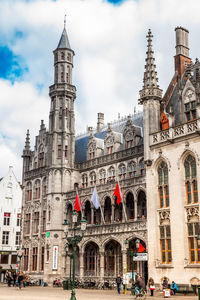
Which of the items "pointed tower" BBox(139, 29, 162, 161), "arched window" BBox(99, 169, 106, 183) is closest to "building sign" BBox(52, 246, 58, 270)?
"arched window" BBox(99, 169, 106, 183)

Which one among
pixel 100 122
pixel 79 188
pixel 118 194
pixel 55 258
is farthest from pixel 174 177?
pixel 100 122

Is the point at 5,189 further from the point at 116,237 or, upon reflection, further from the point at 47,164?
the point at 116,237

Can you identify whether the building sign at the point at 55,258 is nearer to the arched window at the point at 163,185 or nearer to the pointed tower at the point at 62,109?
the pointed tower at the point at 62,109

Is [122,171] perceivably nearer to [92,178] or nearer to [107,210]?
[107,210]

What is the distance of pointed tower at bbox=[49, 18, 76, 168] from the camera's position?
5091cm

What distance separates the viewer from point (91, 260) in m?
44.8

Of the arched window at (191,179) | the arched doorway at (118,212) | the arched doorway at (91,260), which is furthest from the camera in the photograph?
the arched doorway at (118,212)

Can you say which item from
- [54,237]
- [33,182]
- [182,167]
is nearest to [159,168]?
[182,167]

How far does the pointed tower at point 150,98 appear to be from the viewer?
38094mm

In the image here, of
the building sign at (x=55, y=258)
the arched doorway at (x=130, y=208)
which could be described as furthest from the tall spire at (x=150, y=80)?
the building sign at (x=55, y=258)

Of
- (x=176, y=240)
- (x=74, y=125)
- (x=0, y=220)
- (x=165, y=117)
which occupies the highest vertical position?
(x=74, y=125)

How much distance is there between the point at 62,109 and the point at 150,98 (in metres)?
16.4

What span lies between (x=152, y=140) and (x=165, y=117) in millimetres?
2629

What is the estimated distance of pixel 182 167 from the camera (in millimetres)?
34188
